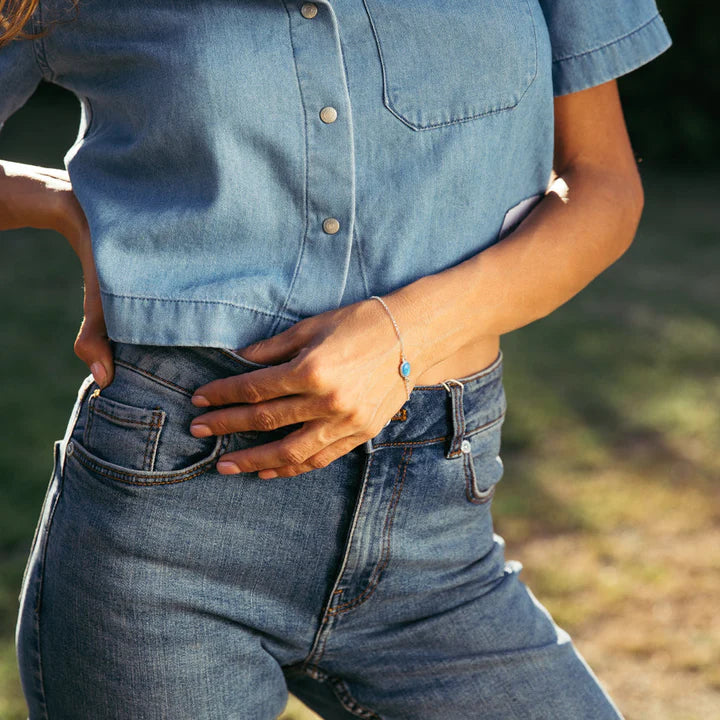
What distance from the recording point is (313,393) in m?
1.02

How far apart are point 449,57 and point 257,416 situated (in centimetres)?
47

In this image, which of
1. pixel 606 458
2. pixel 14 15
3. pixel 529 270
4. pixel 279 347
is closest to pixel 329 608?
pixel 279 347

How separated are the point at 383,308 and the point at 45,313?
461 centimetres

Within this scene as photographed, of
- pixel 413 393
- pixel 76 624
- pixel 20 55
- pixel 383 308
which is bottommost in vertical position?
pixel 76 624

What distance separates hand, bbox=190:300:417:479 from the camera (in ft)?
3.33

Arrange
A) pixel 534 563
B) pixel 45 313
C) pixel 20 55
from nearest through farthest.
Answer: pixel 20 55
pixel 534 563
pixel 45 313

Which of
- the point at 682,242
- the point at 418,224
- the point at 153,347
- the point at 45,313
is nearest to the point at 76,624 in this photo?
the point at 153,347

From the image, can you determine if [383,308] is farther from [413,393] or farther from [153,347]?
[153,347]

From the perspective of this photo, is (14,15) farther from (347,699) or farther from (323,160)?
(347,699)

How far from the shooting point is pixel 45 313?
17.4 ft

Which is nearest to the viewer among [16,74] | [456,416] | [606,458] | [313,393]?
[313,393]

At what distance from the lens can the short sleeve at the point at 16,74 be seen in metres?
1.20

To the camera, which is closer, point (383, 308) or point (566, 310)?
point (383, 308)

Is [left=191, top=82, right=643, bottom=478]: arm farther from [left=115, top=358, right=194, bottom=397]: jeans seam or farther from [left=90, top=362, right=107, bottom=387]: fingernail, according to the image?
[left=90, top=362, right=107, bottom=387]: fingernail
